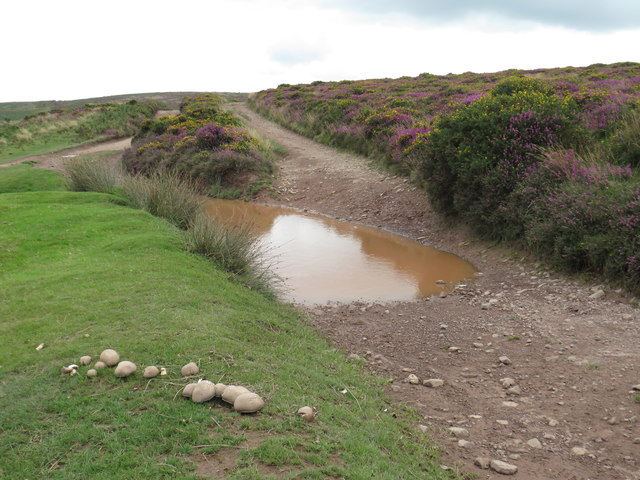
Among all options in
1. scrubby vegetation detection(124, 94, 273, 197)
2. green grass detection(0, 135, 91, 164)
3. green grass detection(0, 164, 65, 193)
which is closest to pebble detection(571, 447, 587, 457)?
green grass detection(0, 164, 65, 193)

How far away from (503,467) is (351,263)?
793cm

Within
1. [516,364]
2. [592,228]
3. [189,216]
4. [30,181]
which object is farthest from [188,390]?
[30,181]

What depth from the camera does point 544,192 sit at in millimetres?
10680

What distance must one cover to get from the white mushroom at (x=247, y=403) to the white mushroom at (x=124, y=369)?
3.24ft

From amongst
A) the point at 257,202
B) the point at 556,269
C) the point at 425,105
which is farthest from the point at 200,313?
the point at 425,105

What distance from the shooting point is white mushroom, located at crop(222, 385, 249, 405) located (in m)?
3.81

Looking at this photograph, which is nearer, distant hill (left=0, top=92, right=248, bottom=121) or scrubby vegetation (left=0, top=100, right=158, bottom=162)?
scrubby vegetation (left=0, top=100, right=158, bottom=162)

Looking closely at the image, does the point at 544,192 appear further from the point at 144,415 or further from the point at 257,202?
the point at 257,202

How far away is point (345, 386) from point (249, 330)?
136cm

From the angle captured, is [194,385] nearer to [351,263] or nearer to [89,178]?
[351,263]

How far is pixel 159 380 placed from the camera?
13.4 feet

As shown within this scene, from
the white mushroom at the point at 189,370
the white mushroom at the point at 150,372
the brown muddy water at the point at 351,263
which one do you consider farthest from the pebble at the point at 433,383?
the brown muddy water at the point at 351,263

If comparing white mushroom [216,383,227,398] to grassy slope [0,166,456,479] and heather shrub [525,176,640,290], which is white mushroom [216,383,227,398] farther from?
heather shrub [525,176,640,290]

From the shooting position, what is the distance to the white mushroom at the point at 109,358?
425 centimetres
